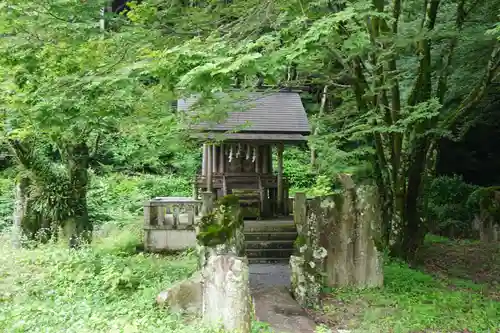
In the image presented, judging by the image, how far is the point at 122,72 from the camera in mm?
5863

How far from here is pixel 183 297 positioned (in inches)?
264

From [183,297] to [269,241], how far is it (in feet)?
19.2

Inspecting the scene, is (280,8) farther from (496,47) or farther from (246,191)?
(246,191)

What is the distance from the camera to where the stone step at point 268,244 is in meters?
12.2

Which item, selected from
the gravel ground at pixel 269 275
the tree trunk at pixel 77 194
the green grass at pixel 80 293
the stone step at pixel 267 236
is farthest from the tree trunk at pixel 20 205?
the gravel ground at pixel 269 275

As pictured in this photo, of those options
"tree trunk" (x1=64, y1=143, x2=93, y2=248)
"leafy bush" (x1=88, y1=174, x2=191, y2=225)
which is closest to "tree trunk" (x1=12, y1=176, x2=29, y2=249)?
"tree trunk" (x1=64, y1=143, x2=93, y2=248)

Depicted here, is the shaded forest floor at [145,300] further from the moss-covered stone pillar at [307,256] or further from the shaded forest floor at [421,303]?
the moss-covered stone pillar at [307,256]

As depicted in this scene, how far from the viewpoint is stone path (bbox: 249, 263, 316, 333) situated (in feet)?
20.6

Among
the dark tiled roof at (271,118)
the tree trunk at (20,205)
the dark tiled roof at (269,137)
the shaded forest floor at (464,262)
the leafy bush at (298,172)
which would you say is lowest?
the shaded forest floor at (464,262)

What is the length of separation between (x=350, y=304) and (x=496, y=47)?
19.3ft

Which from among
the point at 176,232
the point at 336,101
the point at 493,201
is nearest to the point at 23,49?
the point at 176,232

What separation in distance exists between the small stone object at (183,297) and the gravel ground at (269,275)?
1966mm

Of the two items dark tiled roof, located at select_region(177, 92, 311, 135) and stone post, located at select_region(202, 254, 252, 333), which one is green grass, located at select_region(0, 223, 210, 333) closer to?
stone post, located at select_region(202, 254, 252, 333)

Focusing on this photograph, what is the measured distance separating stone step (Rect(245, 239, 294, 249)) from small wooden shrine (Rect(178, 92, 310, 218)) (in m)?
1.88
